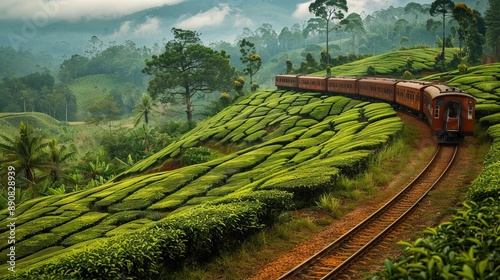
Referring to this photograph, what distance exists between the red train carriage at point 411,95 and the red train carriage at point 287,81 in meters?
24.3

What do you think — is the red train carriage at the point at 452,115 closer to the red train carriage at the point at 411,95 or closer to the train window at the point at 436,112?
the train window at the point at 436,112

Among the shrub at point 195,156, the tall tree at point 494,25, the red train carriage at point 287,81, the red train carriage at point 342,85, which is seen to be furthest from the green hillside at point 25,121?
the tall tree at point 494,25

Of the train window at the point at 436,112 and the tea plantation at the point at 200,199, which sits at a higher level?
the train window at the point at 436,112

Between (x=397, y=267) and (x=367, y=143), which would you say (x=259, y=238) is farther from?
(x=367, y=143)

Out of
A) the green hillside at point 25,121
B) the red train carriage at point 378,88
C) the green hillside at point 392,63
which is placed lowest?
the green hillside at point 25,121

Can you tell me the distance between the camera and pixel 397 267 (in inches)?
233

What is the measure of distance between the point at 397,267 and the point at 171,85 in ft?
195

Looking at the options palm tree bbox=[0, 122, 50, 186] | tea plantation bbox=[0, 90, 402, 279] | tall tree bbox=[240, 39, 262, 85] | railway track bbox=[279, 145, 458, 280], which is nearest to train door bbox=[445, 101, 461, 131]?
tea plantation bbox=[0, 90, 402, 279]

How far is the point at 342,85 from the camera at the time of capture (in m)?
Answer: 47.2

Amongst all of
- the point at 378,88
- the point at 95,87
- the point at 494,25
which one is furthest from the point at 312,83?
the point at 95,87

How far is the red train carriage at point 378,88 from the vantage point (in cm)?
3766

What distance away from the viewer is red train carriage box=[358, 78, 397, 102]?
1483 inches

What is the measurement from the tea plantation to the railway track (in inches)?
90.8

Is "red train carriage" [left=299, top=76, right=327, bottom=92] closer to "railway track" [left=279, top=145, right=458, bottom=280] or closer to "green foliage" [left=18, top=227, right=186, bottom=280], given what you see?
"railway track" [left=279, top=145, right=458, bottom=280]
